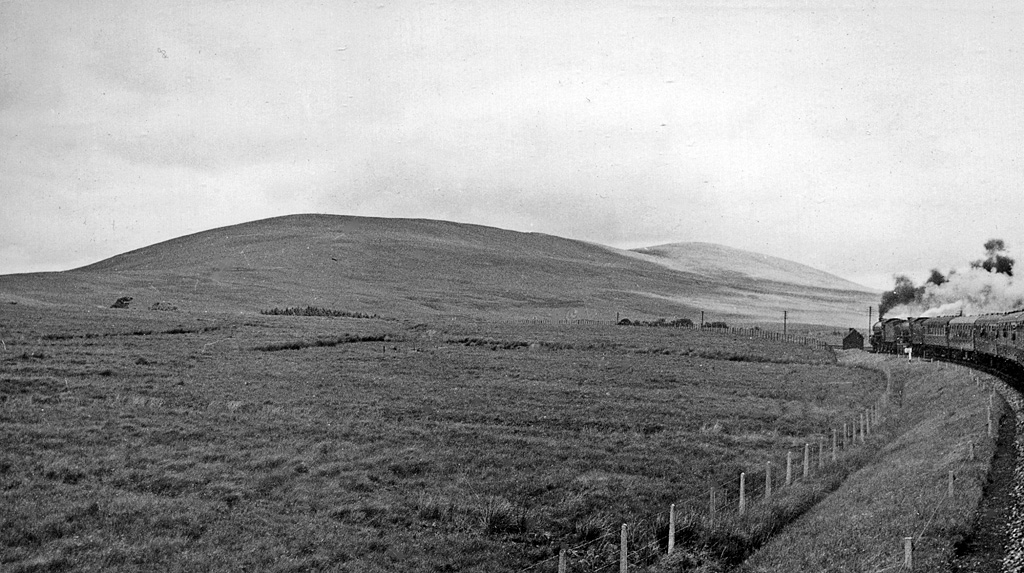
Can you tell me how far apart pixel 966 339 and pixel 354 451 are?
152 feet

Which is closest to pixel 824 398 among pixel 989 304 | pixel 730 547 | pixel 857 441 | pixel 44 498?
pixel 857 441

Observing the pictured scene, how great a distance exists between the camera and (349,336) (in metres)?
73.2

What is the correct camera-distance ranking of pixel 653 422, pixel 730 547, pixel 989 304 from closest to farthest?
pixel 730 547
pixel 653 422
pixel 989 304

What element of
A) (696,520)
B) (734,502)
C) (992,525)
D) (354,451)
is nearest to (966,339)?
(734,502)

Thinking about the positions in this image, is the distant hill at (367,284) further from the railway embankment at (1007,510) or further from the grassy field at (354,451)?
the railway embankment at (1007,510)

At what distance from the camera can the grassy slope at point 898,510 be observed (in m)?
15.8

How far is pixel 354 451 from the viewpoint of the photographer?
88.2ft

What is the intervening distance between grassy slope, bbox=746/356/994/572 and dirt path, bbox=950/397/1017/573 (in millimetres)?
200

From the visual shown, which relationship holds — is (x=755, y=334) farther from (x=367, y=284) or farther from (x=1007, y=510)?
(x=1007, y=510)

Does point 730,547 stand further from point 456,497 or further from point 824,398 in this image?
point 824,398

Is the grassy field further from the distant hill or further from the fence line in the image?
the distant hill

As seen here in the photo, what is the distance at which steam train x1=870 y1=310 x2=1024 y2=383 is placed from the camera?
4256cm

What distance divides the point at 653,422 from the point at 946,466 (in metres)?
14.4

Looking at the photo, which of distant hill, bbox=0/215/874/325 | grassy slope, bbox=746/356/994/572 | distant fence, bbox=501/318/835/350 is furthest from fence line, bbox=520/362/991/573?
distant hill, bbox=0/215/874/325
